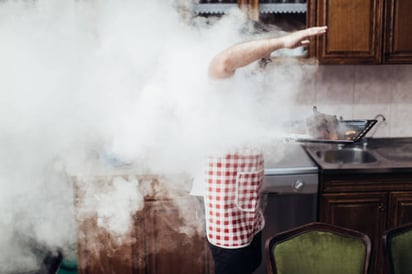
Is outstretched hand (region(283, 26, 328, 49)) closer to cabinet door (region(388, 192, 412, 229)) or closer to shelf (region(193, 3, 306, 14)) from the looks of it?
shelf (region(193, 3, 306, 14))

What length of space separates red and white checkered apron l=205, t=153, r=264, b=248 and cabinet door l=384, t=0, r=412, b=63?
1489mm

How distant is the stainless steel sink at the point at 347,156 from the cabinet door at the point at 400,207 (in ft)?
1.11

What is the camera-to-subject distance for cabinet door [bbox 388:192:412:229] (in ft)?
9.02

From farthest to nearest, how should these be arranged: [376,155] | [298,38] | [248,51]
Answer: [376,155] → [248,51] → [298,38]

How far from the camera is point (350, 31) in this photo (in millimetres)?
2885

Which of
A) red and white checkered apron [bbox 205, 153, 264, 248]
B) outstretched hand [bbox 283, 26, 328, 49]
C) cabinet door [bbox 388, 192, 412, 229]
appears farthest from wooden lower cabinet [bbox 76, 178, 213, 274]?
outstretched hand [bbox 283, 26, 328, 49]

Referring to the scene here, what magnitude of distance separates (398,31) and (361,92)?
1.85ft

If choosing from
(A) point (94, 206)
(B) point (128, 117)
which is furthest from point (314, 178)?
(A) point (94, 206)

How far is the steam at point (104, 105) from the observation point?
2.09 m

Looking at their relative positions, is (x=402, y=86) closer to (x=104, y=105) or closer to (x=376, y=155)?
(x=376, y=155)

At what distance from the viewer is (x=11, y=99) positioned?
2.13m

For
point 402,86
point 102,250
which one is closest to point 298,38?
point 102,250

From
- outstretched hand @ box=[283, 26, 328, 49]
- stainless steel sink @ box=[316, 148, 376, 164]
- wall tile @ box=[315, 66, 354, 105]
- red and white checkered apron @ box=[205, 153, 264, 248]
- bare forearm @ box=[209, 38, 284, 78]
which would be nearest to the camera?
outstretched hand @ box=[283, 26, 328, 49]

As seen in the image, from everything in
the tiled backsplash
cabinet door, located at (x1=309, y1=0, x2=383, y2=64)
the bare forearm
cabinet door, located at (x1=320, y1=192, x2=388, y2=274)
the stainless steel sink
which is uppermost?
cabinet door, located at (x1=309, y1=0, x2=383, y2=64)
